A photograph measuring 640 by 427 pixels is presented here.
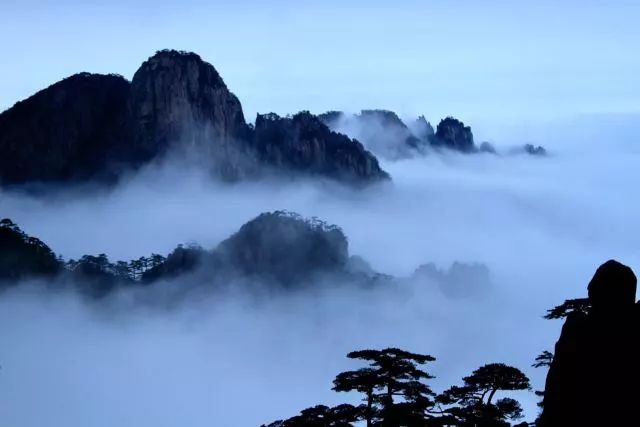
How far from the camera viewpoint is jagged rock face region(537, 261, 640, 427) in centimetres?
1723

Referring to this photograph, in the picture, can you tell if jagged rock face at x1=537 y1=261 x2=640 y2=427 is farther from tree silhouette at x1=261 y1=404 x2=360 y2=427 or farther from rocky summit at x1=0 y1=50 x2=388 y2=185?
rocky summit at x1=0 y1=50 x2=388 y2=185

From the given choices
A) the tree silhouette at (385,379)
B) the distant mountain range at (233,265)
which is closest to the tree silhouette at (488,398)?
the tree silhouette at (385,379)

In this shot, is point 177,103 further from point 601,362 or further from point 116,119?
point 601,362

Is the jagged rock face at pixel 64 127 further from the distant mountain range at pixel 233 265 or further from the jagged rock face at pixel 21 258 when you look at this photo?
the jagged rock face at pixel 21 258

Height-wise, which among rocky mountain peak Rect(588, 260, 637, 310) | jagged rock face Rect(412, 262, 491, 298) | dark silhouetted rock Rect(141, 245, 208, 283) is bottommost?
rocky mountain peak Rect(588, 260, 637, 310)

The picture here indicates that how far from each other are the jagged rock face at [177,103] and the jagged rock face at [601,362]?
171 m

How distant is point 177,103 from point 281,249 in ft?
203

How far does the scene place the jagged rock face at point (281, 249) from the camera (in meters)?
143

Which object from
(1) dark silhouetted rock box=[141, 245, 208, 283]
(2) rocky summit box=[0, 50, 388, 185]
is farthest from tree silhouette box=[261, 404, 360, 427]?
(2) rocky summit box=[0, 50, 388, 185]

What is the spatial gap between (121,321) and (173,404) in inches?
1260

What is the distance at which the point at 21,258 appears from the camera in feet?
419

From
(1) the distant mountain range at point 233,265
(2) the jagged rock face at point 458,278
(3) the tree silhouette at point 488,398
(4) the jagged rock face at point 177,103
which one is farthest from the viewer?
(4) the jagged rock face at point 177,103

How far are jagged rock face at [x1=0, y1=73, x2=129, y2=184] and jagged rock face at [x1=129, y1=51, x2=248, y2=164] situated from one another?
8.58m

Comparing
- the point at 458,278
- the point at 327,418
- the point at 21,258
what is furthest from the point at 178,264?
the point at 327,418
